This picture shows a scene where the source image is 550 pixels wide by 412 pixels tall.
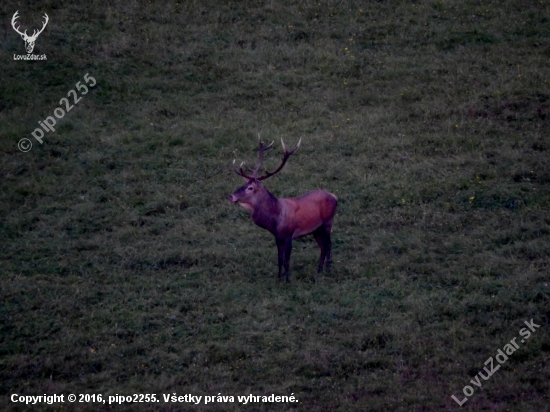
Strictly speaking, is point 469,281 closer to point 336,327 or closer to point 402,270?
point 402,270

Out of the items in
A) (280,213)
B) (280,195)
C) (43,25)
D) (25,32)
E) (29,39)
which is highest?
(43,25)

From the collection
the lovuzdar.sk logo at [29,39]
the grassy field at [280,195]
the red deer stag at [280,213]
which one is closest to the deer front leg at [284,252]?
the red deer stag at [280,213]

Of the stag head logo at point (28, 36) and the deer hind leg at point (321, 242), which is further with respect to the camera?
the stag head logo at point (28, 36)

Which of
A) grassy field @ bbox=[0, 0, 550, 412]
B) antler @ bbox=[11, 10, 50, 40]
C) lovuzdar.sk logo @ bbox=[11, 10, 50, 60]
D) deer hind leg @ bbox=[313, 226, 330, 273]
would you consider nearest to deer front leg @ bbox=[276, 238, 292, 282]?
grassy field @ bbox=[0, 0, 550, 412]

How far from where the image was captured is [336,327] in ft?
34.6

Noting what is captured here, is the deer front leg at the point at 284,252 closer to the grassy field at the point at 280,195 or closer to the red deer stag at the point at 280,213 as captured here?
the red deer stag at the point at 280,213

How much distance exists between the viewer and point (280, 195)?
14828 millimetres

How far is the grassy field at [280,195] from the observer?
381 inches

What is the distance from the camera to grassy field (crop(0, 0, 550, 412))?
381 inches

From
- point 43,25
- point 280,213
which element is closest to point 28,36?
point 43,25

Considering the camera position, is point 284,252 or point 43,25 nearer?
point 284,252

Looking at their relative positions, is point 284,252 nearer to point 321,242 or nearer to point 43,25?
point 321,242

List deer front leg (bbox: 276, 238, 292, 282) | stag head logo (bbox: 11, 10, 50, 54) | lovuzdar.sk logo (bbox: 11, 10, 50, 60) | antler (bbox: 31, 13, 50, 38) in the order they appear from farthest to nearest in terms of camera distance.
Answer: antler (bbox: 31, 13, 50, 38) < stag head logo (bbox: 11, 10, 50, 54) < lovuzdar.sk logo (bbox: 11, 10, 50, 60) < deer front leg (bbox: 276, 238, 292, 282)

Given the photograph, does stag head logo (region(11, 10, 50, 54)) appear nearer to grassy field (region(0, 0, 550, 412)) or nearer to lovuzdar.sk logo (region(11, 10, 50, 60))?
lovuzdar.sk logo (region(11, 10, 50, 60))
